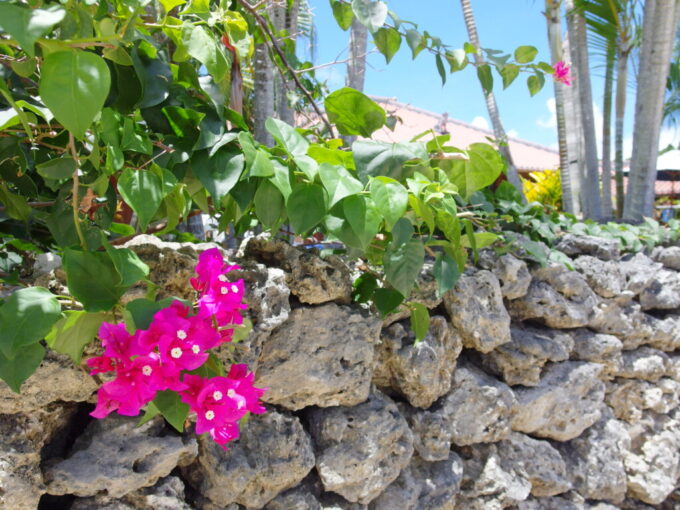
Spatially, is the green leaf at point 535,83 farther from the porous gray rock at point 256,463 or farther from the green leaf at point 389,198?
the porous gray rock at point 256,463

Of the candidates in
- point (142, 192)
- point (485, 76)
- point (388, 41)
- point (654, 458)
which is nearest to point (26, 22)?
point (142, 192)

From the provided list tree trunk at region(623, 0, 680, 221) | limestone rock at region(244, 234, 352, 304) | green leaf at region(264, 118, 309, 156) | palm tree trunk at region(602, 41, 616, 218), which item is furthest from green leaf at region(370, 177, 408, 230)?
palm tree trunk at region(602, 41, 616, 218)

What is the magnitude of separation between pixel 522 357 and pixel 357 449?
2.14 ft

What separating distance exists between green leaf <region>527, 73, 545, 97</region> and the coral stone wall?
Result: 51 cm

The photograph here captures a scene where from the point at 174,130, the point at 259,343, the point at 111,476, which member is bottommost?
the point at 111,476

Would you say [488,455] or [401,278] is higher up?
[401,278]

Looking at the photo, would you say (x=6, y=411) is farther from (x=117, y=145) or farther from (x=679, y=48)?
(x=679, y=48)

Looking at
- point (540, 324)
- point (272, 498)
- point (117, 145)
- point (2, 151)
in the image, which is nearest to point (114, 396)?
point (117, 145)

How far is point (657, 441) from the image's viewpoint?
2.11m

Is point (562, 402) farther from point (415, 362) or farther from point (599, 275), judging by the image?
point (415, 362)

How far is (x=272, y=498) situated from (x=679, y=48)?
13.2 meters

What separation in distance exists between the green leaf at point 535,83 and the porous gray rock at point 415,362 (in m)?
0.61

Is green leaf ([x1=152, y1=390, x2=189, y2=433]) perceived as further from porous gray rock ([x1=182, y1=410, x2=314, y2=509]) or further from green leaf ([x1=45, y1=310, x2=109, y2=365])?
porous gray rock ([x1=182, y1=410, x2=314, y2=509])

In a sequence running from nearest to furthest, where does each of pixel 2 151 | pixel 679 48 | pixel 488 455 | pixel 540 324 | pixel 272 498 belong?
pixel 2 151 → pixel 272 498 → pixel 488 455 → pixel 540 324 → pixel 679 48
